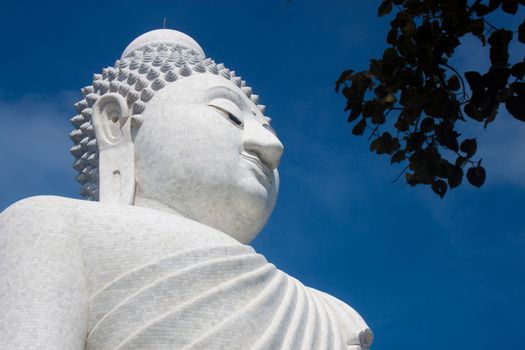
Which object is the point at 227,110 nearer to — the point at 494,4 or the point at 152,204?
the point at 152,204

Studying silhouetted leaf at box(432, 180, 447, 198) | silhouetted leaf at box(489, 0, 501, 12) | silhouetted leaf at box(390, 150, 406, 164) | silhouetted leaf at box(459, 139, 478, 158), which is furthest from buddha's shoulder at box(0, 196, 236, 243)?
silhouetted leaf at box(489, 0, 501, 12)

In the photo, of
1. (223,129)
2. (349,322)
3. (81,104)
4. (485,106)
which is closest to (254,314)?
(349,322)

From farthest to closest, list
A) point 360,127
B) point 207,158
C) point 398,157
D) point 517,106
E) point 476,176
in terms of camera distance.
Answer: point 207,158
point 398,157
point 360,127
point 476,176
point 517,106

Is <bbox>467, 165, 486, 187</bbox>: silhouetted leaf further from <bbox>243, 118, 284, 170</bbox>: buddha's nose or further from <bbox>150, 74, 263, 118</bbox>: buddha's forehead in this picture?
<bbox>150, 74, 263, 118</bbox>: buddha's forehead

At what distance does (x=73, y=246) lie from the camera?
602cm

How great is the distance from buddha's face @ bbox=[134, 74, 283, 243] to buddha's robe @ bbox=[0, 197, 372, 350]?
1.28 ft

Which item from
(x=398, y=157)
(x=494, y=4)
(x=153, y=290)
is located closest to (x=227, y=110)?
(x=153, y=290)

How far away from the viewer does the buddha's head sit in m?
6.86

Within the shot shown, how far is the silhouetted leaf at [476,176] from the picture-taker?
511 centimetres

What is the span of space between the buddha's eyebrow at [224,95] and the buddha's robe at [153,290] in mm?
1168

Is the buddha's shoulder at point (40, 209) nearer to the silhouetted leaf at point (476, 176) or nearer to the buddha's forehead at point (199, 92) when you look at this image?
the buddha's forehead at point (199, 92)

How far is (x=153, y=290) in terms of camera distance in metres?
5.82

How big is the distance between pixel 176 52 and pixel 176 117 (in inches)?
44.6

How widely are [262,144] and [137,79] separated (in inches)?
44.8
